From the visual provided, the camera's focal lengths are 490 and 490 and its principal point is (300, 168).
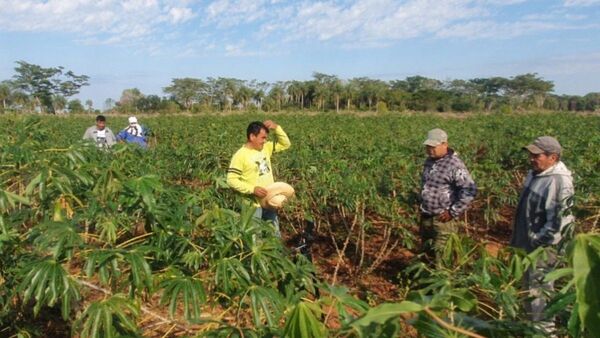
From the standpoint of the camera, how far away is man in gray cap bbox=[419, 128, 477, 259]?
3.77m

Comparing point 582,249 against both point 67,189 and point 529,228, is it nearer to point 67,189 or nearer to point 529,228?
point 67,189

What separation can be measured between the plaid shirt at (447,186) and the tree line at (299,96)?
155 feet

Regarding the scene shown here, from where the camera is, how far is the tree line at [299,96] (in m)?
56.1

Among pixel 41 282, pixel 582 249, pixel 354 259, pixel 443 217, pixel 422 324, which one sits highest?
pixel 582 249

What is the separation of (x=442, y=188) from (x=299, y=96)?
63.6 meters

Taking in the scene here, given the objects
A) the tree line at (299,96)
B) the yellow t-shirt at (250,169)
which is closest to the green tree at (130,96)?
the tree line at (299,96)

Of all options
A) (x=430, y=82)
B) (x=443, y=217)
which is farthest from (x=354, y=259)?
(x=430, y=82)

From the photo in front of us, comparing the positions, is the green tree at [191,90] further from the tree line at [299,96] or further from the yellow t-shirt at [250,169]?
the yellow t-shirt at [250,169]

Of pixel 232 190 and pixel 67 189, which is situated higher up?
pixel 67 189

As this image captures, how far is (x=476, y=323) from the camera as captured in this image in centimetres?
99

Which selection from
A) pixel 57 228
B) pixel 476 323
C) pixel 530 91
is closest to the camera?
pixel 476 323

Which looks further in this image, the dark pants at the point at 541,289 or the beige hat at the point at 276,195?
the beige hat at the point at 276,195

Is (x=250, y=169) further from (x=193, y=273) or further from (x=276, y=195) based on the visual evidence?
(x=193, y=273)

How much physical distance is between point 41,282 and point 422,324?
46.0 inches
